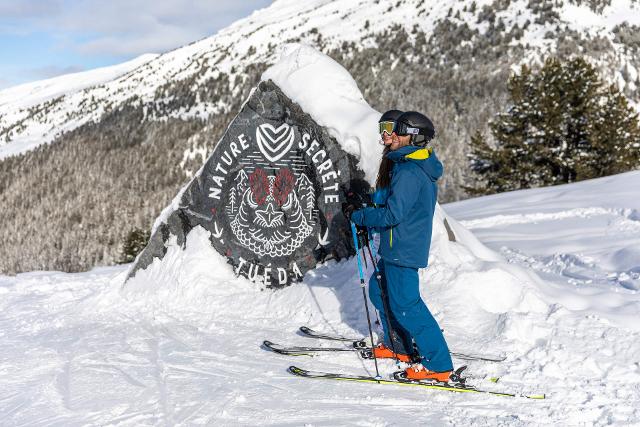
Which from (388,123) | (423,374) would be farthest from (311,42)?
(423,374)

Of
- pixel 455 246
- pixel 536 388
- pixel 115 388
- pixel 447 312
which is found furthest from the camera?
pixel 455 246

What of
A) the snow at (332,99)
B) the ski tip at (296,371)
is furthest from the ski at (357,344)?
the snow at (332,99)

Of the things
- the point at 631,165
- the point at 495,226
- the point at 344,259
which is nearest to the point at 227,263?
the point at 344,259

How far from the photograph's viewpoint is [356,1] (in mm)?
176625

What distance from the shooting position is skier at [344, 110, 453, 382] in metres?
3.33

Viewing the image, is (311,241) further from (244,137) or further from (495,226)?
(495,226)

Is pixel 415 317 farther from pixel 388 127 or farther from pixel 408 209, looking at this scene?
pixel 388 127

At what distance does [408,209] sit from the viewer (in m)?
3.32

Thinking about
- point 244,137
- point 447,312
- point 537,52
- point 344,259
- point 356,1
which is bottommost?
point 447,312

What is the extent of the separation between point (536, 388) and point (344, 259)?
113 inches

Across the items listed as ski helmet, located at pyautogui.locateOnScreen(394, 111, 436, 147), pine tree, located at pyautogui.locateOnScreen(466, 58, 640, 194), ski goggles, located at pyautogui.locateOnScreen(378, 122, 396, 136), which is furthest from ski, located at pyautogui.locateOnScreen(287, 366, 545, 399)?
pine tree, located at pyautogui.locateOnScreen(466, 58, 640, 194)

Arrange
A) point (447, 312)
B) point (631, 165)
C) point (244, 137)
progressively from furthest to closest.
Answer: point (631, 165), point (244, 137), point (447, 312)

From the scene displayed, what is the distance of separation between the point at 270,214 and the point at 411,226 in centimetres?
302

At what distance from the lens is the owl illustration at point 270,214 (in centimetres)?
608
